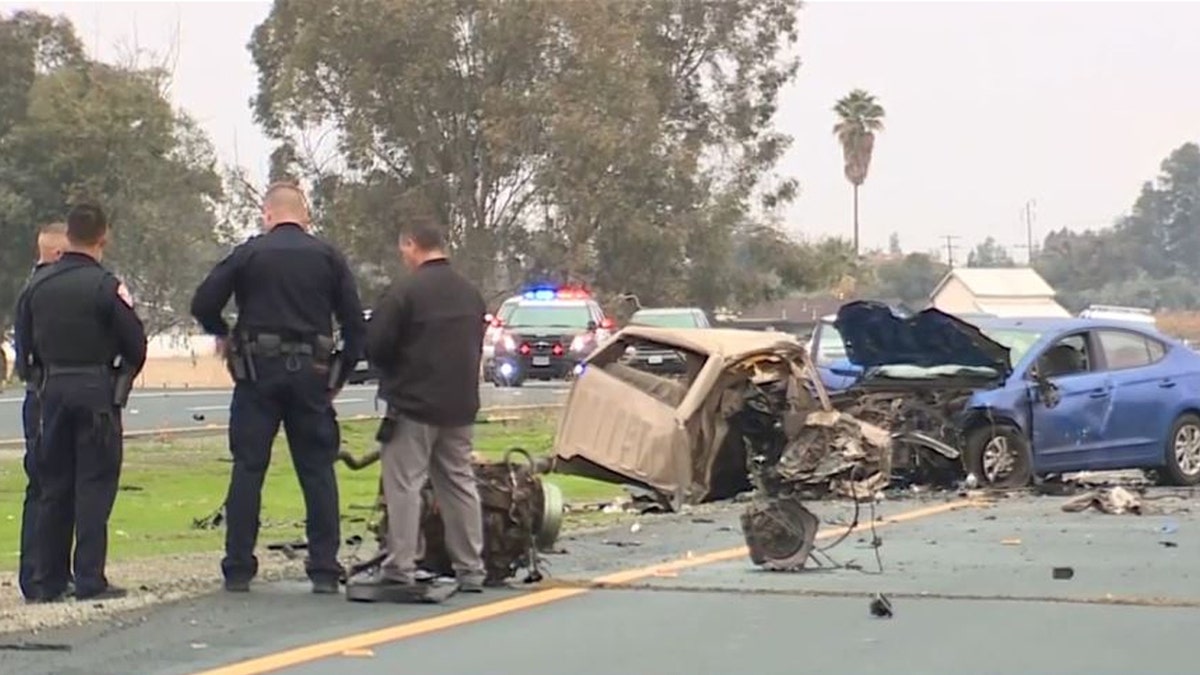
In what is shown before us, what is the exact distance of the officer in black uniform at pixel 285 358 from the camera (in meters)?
9.30

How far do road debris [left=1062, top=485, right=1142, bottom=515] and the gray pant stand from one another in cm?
641

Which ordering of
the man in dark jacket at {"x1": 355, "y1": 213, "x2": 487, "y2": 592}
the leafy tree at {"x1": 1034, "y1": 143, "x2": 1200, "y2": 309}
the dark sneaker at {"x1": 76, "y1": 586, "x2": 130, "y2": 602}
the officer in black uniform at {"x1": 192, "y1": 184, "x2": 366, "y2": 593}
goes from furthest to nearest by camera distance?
the leafy tree at {"x1": 1034, "y1": 143, "x2": 1200, "y2": 309}
the man in dark jacket at {"x1": 355, "y1": 213, "x2": 487, "y2": 592}
the officer in black uniform at {"x1": 192, "y1": 184, "x2": 366, "y2": 593}
the dark sneaker at {"x1": 76, "y1": 586, "x2": 130, "y2": 602}

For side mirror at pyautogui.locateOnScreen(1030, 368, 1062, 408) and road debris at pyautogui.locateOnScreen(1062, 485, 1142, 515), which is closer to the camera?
road debris at pyautogui.locateOnScreen(1062, 485, 1142, 515)

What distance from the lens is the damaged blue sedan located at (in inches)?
655

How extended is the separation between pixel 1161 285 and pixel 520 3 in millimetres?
63515

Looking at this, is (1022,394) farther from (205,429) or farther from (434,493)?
(205,429)

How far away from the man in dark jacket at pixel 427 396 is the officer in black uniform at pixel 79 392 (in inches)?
46.2

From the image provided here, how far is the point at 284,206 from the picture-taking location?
9562mm

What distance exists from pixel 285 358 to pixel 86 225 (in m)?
1.12

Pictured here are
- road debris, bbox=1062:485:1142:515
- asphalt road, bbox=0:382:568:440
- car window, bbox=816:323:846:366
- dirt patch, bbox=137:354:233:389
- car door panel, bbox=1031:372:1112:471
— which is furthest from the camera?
dirt patch, bbox=137:354:233:389

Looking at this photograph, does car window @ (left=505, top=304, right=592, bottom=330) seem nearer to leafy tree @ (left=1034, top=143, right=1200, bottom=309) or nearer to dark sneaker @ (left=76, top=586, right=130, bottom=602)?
dark sneaker @ (left=76, top=586, right=130, bottom=602)

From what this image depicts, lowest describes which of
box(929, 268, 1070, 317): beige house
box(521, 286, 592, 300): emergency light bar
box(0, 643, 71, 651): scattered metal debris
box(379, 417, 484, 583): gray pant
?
box(0, 643, 71, 651): scattered metal debris

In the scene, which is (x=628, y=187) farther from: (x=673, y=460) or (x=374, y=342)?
(x=374, y=342)

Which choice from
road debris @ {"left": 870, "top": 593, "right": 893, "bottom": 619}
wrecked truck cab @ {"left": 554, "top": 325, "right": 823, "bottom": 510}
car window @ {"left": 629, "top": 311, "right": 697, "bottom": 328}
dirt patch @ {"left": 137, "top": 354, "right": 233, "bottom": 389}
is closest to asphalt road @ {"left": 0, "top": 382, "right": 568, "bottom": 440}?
car window @ {"left": 629, "top": 311, "right": 697, "bottom": 328}
